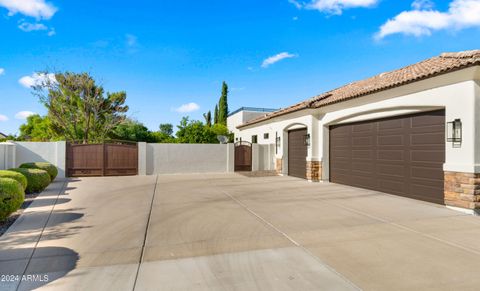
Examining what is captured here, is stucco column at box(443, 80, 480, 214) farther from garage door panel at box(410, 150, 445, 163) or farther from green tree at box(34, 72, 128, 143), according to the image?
green tree at box(34, 72, 128, 143)

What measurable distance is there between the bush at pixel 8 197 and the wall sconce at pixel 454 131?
11.0m

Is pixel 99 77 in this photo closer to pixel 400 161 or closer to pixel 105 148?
pixel 105 148

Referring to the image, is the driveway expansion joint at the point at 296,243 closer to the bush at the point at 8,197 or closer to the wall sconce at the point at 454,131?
the bush at the point at 8,197

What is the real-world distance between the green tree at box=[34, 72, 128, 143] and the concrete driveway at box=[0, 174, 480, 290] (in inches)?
782

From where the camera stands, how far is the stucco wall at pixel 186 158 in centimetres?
1697

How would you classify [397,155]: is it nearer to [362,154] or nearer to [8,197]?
[362,154]

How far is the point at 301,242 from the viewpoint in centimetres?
462

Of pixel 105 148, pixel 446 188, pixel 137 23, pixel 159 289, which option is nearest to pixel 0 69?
pixel 105 148

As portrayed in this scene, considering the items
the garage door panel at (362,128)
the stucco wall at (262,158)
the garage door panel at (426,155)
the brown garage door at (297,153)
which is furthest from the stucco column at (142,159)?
the garage door panel at (426,155)

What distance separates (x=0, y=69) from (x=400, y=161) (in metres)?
25.0

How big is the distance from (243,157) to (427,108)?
41.1 feet

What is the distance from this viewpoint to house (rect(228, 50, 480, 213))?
677 cm

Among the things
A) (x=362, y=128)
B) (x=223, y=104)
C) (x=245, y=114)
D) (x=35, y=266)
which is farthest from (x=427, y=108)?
(x=223, y=104)

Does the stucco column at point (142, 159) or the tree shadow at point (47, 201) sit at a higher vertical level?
the stucco column at point (142, 159)
